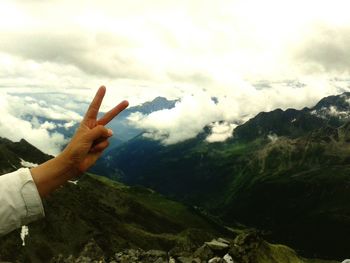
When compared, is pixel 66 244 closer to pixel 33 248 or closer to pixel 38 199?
pixel 33 248

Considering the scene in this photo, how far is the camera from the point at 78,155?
18.6 ft

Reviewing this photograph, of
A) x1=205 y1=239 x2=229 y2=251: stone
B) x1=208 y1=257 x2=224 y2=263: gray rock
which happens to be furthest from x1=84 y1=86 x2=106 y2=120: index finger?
x1=205 y1=239 x2=229 y2=251: stone

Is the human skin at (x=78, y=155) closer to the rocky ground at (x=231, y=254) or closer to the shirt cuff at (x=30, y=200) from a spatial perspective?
the shirt cuff at (x=30, y=200)

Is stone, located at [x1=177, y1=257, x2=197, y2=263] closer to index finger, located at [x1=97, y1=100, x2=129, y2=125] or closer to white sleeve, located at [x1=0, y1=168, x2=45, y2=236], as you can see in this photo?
index finger, located at [x1=97, y1=100, x2=129, y2=125]

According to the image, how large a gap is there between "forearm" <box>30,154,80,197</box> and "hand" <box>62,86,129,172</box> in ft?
0.23

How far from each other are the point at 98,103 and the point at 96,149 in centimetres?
59

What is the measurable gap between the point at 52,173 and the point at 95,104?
1139 mm

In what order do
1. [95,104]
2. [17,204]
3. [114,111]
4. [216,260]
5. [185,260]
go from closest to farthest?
[17,204], [95,104], [114,111], [216,260], [185,260]

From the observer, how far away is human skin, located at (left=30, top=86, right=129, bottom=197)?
17.8 feet

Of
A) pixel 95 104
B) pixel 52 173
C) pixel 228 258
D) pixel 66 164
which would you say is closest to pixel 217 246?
pixel 228 258

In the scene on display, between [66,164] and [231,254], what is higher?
[66,164]

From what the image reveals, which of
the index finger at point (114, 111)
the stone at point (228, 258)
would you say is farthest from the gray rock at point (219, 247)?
the index finger at point (114, 111)

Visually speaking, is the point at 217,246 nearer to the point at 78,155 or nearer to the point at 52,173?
the point at 78,155

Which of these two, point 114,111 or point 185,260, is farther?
point 185,260
